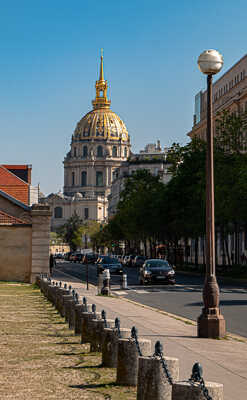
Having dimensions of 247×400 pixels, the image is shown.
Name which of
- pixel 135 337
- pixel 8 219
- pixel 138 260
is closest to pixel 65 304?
pixel 135 337

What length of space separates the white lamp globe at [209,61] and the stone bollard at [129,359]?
767cm

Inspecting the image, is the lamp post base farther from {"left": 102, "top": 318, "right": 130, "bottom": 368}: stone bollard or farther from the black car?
the black car

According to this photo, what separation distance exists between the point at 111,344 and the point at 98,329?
4.36 feet

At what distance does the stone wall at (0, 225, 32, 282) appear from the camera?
3747 centimetres

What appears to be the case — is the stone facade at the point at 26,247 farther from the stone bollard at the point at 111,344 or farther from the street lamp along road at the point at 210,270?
the stone bollard at the point at 111,344

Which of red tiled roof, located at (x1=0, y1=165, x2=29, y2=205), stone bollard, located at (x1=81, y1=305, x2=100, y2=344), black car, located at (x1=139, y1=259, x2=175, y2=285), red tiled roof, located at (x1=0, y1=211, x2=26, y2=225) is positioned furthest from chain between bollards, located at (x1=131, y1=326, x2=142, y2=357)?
red tiled roof, located at (x1=0, y1=165, x2=29, y2=205)

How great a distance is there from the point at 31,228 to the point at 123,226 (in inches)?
2776

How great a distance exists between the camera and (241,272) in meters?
47.7

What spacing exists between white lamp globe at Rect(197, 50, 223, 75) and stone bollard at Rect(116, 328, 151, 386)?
7670 mm

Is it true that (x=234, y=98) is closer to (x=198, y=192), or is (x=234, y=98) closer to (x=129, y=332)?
(x=198, y=192)

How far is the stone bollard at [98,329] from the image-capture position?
36.0 ft

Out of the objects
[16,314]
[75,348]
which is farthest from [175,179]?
[75,348]

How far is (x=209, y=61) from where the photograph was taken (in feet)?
49.9

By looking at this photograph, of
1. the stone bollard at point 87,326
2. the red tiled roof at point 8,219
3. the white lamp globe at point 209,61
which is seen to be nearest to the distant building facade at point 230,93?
the red tiled roof at point 8,219
